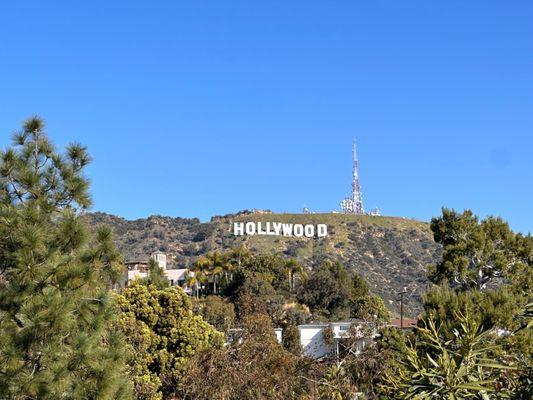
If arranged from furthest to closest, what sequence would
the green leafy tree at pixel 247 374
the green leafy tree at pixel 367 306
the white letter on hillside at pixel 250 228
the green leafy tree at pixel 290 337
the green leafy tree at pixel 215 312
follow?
1. the white letter on hillside at pixel 250 228
2. the green leafy tree at pixel 367 306
3. the green leafy tree at pixel 215 312
4. the green leafy tree at pixel 290 337
5. the green leafy tree at pixel 247 374

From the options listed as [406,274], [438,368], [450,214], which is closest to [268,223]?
[406,274]

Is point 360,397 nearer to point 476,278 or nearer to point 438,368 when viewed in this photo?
point 438,368

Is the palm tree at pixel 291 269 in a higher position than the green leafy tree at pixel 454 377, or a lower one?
higher

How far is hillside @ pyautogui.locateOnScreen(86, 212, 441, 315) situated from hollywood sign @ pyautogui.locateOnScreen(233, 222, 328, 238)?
125 centimetres

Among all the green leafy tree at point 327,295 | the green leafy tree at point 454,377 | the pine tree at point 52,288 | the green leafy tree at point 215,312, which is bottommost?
the green leafy tree at point 454,377

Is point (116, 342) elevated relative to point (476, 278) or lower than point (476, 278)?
lower

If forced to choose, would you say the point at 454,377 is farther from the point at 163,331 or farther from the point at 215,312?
the point at 215,312

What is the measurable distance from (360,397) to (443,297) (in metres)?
8.73

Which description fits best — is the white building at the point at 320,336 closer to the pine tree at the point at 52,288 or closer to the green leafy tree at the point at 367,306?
the green leafy tree at the point at 367,306

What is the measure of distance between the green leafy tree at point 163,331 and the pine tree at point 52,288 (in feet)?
43.3

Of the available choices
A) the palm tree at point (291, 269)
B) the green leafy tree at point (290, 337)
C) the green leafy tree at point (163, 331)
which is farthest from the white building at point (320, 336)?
the palm tree at point (291, 269)

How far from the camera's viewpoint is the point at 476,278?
31812 millimetres

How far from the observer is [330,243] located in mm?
109875

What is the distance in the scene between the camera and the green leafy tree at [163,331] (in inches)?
1037
